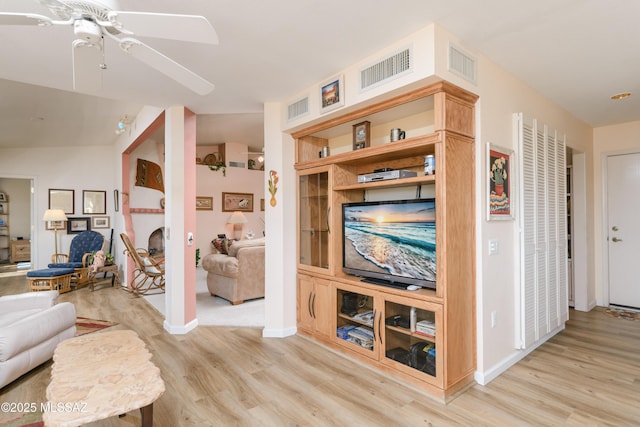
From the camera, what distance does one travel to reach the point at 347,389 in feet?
7.88

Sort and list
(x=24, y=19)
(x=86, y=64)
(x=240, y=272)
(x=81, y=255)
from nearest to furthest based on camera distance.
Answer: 1. (x=24, y=19)
2. (x=86, y=64)
3. (x=240, y=272)
4. (x=81, y=255)

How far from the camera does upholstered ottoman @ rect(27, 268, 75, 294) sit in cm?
531

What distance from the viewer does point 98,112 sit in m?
5.01

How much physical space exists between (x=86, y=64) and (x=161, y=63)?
0.34 metres

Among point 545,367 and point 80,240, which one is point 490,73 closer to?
point 545,367

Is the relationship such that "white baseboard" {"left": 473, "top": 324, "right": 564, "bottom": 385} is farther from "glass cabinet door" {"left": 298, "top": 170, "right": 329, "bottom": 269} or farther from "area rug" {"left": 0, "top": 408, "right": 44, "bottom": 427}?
"area rug" {"left": 0, "top": 408, "right": 44, "bottom": 427}

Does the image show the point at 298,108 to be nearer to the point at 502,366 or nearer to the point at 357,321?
the point at 357,321

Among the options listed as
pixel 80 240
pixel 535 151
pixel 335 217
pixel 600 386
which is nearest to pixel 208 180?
pixel 80 240

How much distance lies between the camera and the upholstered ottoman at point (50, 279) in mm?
5313

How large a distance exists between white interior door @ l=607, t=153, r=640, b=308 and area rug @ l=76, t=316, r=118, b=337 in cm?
661

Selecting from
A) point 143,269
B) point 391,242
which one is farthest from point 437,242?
point 143,269

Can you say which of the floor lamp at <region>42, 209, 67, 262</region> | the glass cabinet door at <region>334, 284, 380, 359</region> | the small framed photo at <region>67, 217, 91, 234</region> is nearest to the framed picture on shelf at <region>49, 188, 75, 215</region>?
the small framed photo at <region>67, 217, 91, 234</region>

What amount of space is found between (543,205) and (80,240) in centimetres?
795

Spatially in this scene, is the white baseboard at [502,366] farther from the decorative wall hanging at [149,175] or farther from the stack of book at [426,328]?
the decorative wall hanging at [149,175]
